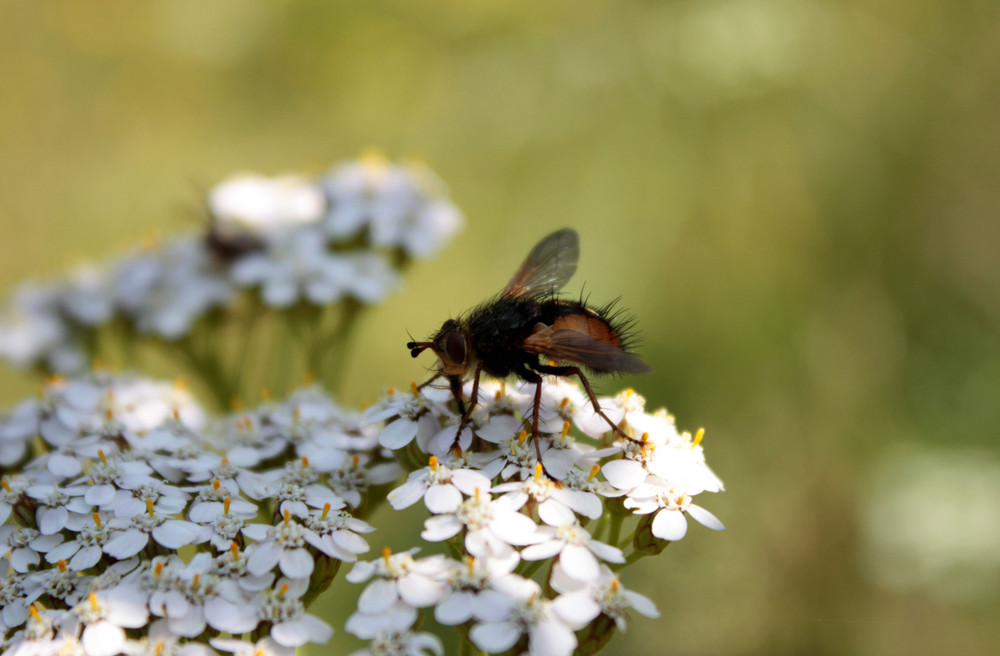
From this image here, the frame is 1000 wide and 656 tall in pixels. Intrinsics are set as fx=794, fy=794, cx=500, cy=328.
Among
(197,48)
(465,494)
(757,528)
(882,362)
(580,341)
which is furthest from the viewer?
(197,48)

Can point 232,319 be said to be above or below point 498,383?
above

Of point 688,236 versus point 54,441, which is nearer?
point 54,441

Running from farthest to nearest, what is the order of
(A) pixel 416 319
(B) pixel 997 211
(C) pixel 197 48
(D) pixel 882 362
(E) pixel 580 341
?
(C) pixel 197 48 < (A) pixel 416 319 < (B) pixel 997 211 < (D) pixel 882 362 < (E) pixel 580 341

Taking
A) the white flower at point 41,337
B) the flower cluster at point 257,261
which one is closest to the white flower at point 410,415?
the flower cluster at point 257,261

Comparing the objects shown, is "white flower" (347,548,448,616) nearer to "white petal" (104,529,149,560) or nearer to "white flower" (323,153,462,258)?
"white petal" (104,529,149,560)

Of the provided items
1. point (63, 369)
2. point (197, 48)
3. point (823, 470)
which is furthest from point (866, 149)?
point (197, 48)

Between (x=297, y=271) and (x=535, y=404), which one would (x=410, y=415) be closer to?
(x=535, y=404)

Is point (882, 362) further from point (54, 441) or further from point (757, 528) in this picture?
point (54, 441)
